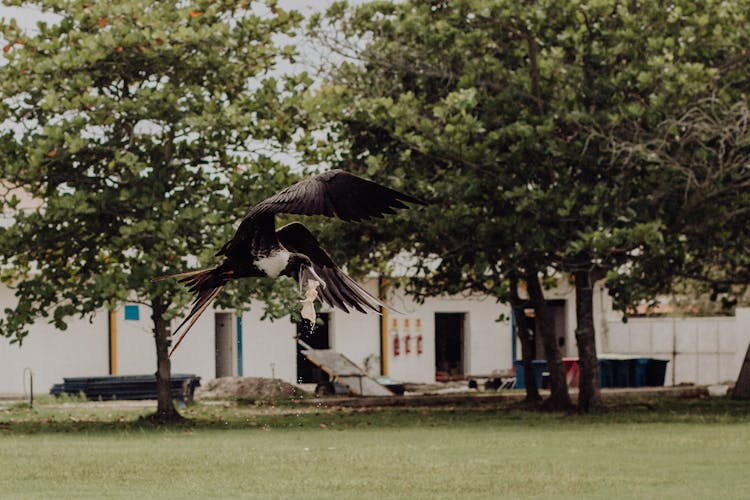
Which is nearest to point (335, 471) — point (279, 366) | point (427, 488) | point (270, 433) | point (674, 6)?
point (427, 488)

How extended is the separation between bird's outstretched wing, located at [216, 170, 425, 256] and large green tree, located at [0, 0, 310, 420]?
18852 millimetres

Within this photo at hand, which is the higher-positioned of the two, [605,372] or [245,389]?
[605,372]

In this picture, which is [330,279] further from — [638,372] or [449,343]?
[449,343]

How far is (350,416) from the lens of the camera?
29812 mm

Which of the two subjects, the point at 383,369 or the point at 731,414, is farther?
the point at 383,369

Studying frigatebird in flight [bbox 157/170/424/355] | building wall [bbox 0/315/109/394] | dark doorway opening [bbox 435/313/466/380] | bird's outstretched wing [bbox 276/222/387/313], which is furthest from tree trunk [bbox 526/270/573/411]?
frigatebird in flight [bbox 157/170/424/355]

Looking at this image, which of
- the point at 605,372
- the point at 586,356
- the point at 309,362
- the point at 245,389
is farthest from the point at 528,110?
the point at 309,362

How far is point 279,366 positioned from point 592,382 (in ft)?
47.0

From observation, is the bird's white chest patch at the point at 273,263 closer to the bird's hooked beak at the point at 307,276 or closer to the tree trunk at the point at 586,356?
the bird's hooked beak at the point at 307,276

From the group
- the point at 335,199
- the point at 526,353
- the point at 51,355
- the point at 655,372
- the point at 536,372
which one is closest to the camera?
the point at 335,199

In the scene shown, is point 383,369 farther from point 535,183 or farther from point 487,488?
point 487,488

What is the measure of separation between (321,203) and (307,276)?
382mm

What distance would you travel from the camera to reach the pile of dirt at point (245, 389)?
36.9 metres

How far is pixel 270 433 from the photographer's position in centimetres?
2558
